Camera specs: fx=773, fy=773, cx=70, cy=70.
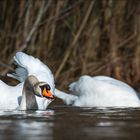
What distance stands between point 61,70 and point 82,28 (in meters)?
0.84

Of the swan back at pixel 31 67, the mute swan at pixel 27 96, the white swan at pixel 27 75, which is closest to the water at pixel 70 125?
the mute swan at pixel 27 96

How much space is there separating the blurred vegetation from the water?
4228 millimetres

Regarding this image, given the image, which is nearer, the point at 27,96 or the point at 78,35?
the point at 27,96

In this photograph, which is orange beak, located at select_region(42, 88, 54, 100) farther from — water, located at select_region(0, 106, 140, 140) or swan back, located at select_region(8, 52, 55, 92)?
swan back, located at select_region(8, 52, 55, 92)

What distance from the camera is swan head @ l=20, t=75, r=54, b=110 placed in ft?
30.9

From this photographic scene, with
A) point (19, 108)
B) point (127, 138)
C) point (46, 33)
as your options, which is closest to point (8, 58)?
point (46, 33)

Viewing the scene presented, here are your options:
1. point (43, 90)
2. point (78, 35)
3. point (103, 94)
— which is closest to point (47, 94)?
point (43, 90)

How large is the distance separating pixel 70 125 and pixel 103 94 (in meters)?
3.77

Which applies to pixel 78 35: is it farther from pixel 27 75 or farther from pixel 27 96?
pixel 27 96

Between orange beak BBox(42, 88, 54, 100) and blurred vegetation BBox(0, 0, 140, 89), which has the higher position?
blurred vegetation BBox(0, 0, 140, 89)

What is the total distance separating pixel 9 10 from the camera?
14.3m

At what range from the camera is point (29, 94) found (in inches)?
393

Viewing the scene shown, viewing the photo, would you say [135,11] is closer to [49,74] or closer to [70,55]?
[70,55]

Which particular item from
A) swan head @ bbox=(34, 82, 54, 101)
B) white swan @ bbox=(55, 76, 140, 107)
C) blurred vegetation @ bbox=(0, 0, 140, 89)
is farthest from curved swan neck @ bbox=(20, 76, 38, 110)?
blurred vegetation @ bbox=(0, 0, 140, 89)
